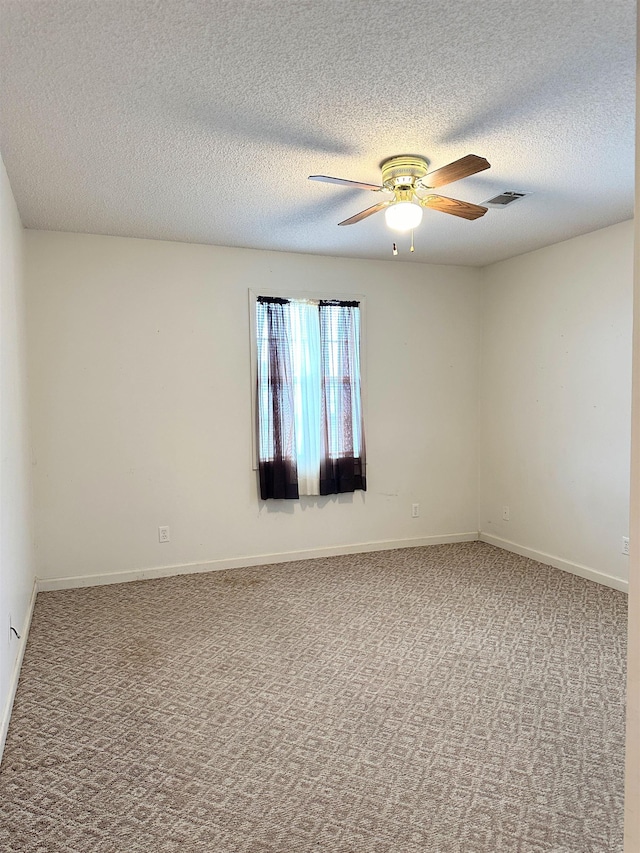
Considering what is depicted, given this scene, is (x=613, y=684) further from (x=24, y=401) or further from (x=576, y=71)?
(x=24, y=401)

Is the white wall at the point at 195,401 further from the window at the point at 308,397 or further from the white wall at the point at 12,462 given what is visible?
the white wall at the point at 12,462

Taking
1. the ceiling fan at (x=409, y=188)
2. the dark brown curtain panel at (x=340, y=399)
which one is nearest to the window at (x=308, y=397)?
the dark brown curtain panel at (x=340, y=399)

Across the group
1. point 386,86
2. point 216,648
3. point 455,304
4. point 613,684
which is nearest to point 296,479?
point 216,648

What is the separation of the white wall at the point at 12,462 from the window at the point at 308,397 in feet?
5.61

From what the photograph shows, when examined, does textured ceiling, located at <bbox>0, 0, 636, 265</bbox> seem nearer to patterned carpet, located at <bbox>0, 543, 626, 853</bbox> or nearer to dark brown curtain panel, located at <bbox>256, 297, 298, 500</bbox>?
dark brown curtain panel, located at <bbox>256, 297, 298, 500</bbox>

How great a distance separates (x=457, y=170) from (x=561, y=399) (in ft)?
8.46

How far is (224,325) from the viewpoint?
4609 mm

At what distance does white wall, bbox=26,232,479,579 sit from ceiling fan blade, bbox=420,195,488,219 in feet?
6.53

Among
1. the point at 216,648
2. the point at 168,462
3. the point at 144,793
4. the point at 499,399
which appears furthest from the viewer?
the point at 499,399

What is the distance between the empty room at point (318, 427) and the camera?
1.91 metres

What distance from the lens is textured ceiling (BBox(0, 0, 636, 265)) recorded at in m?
1.77

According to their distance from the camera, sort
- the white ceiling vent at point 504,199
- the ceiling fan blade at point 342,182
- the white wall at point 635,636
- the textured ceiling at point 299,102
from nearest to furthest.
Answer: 1. the white wall at point 635,636
2. the textured ceiling at point 299,102
3. the ceiling fan blade at point 342,182
4. the white ceiling vent at point 504,199

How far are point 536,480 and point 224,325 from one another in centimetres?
282


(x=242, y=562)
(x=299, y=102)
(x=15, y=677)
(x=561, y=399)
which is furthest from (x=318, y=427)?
(x=299, y=102)
